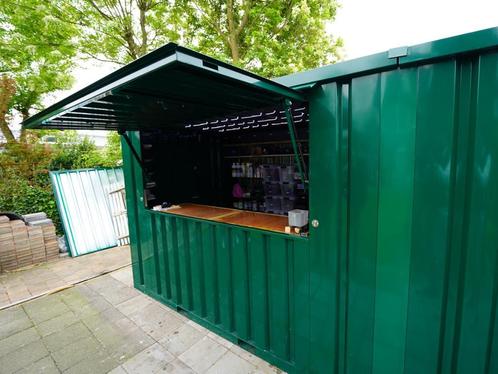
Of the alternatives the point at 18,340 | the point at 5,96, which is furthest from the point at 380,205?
the point at 5,96

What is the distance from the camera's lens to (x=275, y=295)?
2.31 metres

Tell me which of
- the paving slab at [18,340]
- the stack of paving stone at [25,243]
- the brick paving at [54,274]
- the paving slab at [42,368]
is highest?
the stack of paving stone at [25,243]

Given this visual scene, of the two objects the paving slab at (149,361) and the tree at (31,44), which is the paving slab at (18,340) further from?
the tree at (31,44)

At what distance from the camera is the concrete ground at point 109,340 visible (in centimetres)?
245

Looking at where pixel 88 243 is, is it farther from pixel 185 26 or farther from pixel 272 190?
pixel 185 26

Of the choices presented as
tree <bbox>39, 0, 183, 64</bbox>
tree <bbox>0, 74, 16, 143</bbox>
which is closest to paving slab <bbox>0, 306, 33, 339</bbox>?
tree <bbox>0, 74, 16, 143</bbox>

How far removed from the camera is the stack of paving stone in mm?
4820

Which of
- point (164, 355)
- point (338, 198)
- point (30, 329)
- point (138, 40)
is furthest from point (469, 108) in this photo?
point (138, 40)

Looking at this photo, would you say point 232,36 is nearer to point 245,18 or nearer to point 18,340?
point 245,18

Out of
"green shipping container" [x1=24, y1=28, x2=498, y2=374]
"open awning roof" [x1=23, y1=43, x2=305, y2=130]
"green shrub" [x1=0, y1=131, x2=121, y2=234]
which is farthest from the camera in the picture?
"green shrub" [x1=0, y1=131, x2=121, y2=234]

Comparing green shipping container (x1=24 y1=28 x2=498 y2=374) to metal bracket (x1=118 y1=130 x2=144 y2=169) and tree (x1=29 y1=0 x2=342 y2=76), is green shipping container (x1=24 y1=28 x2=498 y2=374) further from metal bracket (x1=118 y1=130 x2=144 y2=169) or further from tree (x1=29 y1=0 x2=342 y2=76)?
tree (x1=29 y1=0 x2=342 y2=76)

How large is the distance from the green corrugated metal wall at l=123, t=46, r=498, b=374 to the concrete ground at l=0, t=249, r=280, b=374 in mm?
691

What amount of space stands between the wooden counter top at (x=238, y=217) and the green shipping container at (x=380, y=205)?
0.46ft

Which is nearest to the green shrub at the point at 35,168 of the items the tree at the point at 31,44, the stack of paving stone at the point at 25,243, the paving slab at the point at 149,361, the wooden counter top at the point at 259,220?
the tree at the point at 31,44
